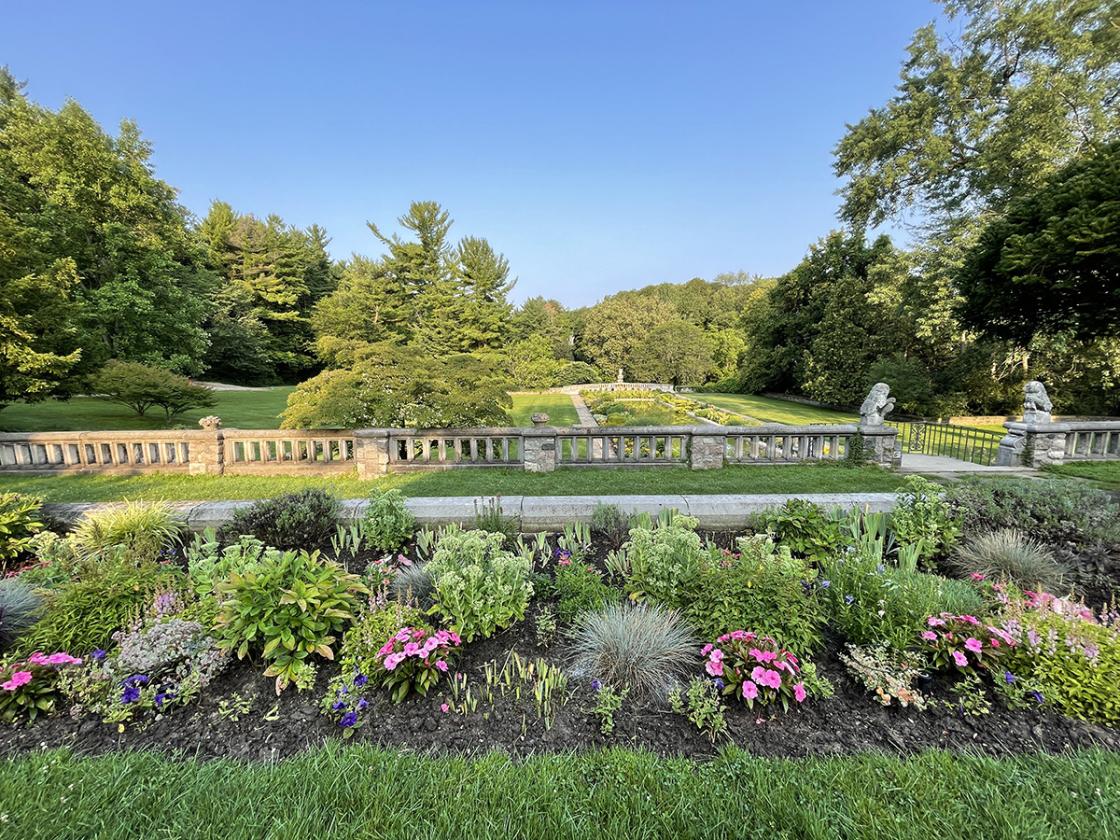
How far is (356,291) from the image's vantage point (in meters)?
27.2

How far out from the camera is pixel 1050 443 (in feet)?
24.2

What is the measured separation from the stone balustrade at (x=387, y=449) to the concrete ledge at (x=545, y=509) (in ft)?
10.1

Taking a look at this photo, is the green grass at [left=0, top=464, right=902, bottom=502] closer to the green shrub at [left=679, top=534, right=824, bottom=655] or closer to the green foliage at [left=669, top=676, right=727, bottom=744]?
the green shrub at [left=679, top=534, right=824, bottom=655]

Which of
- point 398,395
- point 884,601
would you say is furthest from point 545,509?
point 398,395

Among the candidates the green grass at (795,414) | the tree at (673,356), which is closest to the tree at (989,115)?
the green grass at (795,414)

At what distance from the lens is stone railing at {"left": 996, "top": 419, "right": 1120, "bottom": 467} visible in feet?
24.0

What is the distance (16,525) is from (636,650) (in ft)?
15.1

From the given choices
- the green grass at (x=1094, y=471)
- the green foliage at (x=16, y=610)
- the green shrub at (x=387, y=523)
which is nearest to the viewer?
the green foliage at (x=16, y=610)

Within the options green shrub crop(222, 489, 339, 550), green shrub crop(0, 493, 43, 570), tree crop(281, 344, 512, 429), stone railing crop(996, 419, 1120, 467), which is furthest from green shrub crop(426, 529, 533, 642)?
stone railing crop(996, 419, 1120, 467)

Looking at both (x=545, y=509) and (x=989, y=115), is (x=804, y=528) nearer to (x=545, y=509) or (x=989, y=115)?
(x=545, y=509)

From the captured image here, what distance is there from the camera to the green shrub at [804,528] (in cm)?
326

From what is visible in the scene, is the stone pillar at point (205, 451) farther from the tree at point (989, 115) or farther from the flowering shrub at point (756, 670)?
the tree at point (989, 115)

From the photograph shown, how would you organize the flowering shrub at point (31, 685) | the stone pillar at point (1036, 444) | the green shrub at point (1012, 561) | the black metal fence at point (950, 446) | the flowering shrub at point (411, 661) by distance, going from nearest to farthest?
the flowering shrub at point (31, 685)
the flowering shrub at point (411, 661)
the green shrub at point (1012, 561)
the stone pillar at point (1036, 444)
the black metal fence at point (950, 446)

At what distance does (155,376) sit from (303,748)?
1172cm
